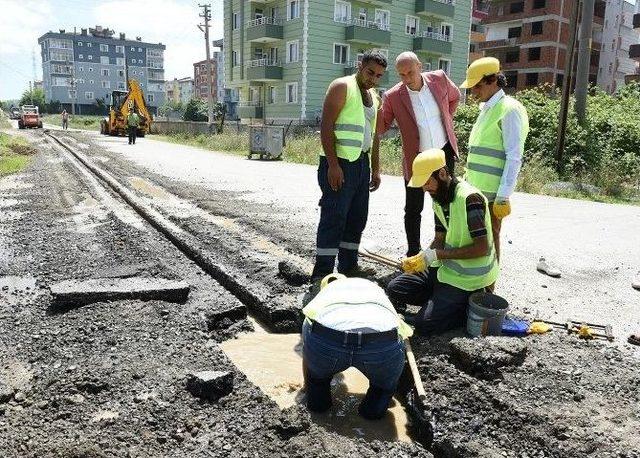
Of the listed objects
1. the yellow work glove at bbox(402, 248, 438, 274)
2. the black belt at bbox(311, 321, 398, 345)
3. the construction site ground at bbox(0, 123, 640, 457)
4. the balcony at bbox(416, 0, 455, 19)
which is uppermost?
the balcony at bbox(416, 0, 455, 19)

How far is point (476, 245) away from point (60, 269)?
404cm

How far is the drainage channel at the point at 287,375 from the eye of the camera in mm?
2906

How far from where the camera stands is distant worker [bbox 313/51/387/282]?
13.1ft

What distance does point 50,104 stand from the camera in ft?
292

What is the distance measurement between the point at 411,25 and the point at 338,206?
116ft

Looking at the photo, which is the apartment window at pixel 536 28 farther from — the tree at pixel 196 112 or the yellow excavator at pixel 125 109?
the tree at pixel 196 112

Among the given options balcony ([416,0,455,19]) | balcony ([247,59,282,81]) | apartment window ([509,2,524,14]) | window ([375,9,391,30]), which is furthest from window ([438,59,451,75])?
apartment window ([509,2,524,14])

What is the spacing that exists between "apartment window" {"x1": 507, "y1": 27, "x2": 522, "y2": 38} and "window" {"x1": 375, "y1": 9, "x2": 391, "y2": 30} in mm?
18380

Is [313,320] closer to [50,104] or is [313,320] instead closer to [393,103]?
[393,103]

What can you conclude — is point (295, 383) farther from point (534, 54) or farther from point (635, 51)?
point (635, 51)

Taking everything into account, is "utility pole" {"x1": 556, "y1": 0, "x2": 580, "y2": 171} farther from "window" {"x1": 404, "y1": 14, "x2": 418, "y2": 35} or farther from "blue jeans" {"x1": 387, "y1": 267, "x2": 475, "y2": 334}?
"window" {"x1": 404, "y1": 14, "x2": 418, "y2": 35}

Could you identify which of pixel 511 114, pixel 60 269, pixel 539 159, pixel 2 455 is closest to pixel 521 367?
pixel 511 114

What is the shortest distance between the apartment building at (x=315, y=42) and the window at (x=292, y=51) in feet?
0.20

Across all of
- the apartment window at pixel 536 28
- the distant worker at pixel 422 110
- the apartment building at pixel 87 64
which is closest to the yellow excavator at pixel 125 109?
the distant worker at pixel 422 110
